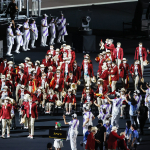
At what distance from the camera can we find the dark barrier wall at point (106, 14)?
38.6 meters

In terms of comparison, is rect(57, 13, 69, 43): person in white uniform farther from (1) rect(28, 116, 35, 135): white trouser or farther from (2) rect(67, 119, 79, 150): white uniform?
(2) rect(67, 119, 79, 150): white uniform

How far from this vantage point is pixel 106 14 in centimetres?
4159

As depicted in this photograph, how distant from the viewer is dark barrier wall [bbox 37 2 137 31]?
38.6 metres

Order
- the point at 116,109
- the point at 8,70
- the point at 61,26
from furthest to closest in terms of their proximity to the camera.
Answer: the point at 61,26 < the point at 8,70 < the point at 116,109

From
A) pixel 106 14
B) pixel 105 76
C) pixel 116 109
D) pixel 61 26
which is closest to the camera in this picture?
pixel 116 109

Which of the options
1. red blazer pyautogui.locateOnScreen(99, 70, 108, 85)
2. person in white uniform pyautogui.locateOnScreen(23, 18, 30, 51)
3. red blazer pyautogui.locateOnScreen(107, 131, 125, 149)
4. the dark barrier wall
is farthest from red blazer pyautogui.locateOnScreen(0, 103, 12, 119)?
the dark barrier wall

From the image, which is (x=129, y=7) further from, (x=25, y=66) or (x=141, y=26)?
(x=25, y=66)

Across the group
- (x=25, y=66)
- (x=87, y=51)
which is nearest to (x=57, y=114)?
(x=25, y=66)

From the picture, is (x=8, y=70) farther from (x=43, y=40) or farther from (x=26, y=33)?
(x=43, y=40)

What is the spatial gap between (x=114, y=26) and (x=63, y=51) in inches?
598

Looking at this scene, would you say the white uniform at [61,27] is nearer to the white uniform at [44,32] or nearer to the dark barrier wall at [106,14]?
the white uniform at [44,32]

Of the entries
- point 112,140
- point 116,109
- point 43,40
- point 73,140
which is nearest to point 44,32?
point 43,40

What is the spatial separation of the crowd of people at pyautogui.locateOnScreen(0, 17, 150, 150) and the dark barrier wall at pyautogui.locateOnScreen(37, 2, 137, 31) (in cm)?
1401

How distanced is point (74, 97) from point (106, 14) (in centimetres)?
2320
